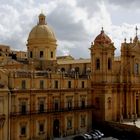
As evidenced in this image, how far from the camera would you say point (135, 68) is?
67750 mm

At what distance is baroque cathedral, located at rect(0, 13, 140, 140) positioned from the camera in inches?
1780

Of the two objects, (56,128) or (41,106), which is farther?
(56,128)

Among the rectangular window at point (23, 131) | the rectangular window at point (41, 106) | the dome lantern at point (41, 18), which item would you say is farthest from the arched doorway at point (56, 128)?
the dome lantern at point (41, 18)

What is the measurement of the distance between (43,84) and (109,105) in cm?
1653

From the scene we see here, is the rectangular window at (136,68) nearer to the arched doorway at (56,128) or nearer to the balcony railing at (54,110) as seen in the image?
the balcony railing at (54,110)

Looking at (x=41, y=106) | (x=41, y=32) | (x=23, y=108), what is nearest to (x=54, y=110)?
(x=41, y=106)

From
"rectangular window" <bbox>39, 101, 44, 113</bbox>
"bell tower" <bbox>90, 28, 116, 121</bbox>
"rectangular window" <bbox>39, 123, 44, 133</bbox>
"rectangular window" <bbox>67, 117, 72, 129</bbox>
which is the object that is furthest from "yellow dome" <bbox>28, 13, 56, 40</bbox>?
"rectangular window" <bbox>39, 123, 44, 133</bbox>

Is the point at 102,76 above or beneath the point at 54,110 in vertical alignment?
above

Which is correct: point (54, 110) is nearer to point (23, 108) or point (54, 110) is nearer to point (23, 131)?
point (23, 108)

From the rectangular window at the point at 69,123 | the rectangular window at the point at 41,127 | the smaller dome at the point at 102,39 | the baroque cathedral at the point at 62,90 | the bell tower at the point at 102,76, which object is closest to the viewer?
the baroque cathedral at the point at 62,90

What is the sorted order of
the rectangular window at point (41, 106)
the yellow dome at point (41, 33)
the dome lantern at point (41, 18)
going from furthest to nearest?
the dome lantern at point (41, 18) < the yellow dome at point (41, 33) < the rectangular window at point (41, 106)

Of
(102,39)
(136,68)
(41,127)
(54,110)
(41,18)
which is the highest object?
(41,18)

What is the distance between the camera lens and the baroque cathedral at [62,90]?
45219 mm

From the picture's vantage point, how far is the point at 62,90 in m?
51.6
